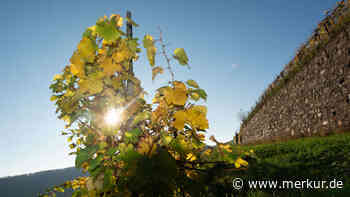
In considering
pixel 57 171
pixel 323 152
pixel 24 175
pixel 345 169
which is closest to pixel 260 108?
pixel 323 152

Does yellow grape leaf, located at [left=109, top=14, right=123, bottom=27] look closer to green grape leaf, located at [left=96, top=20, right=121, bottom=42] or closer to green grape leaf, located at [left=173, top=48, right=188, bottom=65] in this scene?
green grape leaf, located at [left=96, top=20, right=121, bottom=42]

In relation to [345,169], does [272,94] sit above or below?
above

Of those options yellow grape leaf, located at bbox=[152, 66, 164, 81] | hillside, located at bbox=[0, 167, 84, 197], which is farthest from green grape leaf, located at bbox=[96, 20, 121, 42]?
hillside, located at bbox=[0, 167, 84, 197]

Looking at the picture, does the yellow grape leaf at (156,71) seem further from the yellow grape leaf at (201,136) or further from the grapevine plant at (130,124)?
the yellow grape leaf at (201,136)

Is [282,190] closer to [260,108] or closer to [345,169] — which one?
[345,169]

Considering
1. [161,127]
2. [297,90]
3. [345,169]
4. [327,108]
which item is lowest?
[345,169]

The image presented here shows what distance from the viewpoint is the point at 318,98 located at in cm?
648

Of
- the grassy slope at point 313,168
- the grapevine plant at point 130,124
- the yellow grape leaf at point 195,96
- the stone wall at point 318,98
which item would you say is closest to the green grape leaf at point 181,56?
the grapevine plant at point 130,124

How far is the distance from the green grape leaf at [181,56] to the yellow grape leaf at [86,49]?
402 mm

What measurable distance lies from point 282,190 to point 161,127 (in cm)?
204

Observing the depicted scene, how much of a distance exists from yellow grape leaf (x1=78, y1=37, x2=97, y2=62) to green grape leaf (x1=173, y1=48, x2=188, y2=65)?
0.40 meters

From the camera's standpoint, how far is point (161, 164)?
0.72m

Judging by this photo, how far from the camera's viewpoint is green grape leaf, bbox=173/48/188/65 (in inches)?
37.3

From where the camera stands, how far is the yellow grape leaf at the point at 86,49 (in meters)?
0.86
